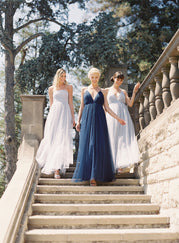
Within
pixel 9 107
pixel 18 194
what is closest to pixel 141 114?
pixel 18 194

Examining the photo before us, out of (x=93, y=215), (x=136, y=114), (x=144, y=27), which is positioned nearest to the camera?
(x=93, y=215)

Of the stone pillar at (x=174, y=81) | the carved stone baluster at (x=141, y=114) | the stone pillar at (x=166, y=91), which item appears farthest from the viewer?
the carved stone baluster at (x=141, y=114)

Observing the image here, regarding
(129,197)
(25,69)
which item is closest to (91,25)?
(25,69)

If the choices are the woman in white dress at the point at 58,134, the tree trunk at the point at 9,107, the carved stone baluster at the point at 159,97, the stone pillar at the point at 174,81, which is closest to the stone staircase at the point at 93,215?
the woman in white dress at the point at 58,134

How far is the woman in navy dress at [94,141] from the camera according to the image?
17.5ft

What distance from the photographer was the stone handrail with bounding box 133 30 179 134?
459cm

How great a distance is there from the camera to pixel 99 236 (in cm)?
398

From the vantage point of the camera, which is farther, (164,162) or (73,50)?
(73,50)

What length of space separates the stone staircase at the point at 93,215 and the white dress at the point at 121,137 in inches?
17.3

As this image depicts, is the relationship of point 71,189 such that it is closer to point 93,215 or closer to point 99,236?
point 93,215

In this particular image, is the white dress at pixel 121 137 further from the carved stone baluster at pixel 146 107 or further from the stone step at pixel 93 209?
the stone step at pixel 93 209

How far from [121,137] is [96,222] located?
2.00m

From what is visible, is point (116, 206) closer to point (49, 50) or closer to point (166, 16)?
point (49, 50)

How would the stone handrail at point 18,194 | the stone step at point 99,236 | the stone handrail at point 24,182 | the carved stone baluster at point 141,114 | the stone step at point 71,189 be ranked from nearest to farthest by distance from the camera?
the stone handrail at point 18,194
the stone handrail at point 24,182
the stone step at point 99,236
the stone step at point 71,189
the carved stone baluster at point 141,114
